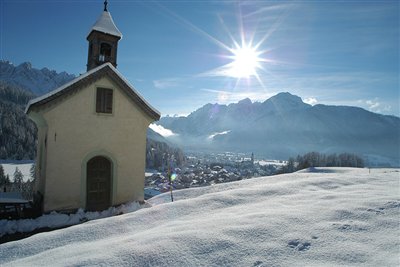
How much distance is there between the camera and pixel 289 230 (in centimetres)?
465

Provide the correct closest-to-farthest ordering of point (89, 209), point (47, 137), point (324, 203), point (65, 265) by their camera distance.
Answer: point (65, 265)
point (324, 203)
point (47, 137)
point (89, 209)

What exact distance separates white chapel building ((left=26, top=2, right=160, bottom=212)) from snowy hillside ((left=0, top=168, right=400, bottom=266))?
7873 mm

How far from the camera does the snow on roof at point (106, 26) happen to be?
15.2m

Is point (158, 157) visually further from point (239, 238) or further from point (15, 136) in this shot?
point (239, 238)

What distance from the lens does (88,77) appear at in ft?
44.1

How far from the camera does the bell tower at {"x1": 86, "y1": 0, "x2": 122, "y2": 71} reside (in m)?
15.3

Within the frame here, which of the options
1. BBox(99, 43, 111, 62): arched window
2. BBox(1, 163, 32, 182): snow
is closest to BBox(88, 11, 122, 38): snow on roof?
BBox(99, 43, 111, 62): arched window

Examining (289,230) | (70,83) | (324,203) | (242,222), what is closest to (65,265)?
(242,222)

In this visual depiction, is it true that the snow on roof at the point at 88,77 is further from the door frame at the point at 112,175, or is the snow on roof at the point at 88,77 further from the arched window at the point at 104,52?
the door frame at the point at 112,175

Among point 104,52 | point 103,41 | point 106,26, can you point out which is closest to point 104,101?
point 104,52

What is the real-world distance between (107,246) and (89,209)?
1016 cm

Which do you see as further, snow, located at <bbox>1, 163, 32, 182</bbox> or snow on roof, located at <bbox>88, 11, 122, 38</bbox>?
snow, located at <bbox>1, 163, 32, 182</bbox>

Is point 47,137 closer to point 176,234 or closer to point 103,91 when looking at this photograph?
point 103,91

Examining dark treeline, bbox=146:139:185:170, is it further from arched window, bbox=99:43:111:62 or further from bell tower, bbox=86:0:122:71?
bell tower, bbox=86:0:122:71
